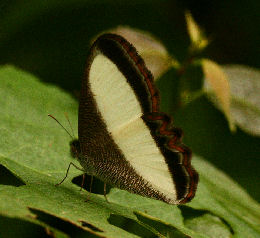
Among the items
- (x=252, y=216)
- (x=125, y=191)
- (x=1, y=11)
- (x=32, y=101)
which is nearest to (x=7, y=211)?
(x=125, y=191)

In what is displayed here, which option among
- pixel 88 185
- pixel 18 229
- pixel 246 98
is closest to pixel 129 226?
pixel 88 185

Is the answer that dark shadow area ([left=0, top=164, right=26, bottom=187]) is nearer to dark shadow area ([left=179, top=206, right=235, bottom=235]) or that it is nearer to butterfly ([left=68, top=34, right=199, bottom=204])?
butterfly ([left=68, top=34, right=199, bottom=204])

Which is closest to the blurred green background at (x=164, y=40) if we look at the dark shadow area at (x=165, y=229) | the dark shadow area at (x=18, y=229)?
the dark shadow area at (x=18, y=229)

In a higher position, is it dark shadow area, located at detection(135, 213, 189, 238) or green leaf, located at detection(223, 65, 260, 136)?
green leaf, located at detection(223, 65, 260, 136)

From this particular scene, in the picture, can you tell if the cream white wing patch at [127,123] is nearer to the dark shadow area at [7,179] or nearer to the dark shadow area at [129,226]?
the dark shadow area at [129,226]

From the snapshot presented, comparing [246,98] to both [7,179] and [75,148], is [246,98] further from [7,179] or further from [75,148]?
[7,179]

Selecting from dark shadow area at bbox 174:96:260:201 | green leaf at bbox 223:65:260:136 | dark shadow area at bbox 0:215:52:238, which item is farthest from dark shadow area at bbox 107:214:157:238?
dark shadow area at bbox 174:96:260:201
